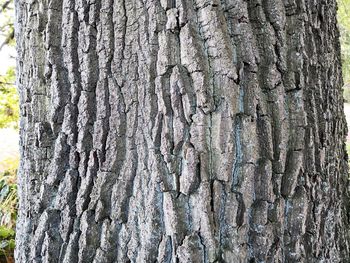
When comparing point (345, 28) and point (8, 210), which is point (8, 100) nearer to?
point (8, 210)

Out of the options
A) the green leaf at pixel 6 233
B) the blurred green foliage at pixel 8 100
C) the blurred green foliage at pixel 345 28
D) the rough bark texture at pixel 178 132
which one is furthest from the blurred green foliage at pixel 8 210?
the blurred green foliage at pixel 345 28

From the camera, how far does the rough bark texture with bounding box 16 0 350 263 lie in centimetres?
126

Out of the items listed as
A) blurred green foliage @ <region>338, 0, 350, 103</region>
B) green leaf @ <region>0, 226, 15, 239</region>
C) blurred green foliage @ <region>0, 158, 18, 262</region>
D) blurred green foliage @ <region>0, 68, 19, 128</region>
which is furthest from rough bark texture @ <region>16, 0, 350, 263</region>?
blurred green foliage @ <region>0, 68, 19, 128</region>

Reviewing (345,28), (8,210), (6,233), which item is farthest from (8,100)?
(345,28)

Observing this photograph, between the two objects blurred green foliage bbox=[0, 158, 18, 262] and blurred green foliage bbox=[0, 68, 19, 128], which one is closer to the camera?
blurred green foliage bbox=[0, 158, 18, 262]

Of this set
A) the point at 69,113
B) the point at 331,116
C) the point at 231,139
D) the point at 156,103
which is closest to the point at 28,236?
the point at 69,113

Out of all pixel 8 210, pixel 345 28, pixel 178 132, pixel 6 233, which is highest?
pixel 345 28

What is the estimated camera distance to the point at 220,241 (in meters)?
1.26

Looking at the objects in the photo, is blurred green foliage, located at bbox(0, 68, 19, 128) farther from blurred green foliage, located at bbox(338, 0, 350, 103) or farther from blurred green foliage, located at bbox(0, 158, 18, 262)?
blurred green foliage, located at bbox(338, 0, 350, 103)

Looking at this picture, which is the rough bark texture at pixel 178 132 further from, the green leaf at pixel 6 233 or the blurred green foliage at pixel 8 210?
the green leaf at pixel 6 233

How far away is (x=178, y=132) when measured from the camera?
127 cm

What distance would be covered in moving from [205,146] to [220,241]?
0.29m

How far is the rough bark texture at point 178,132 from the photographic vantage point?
1.26 meters

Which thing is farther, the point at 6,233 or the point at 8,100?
the point at 8,100
